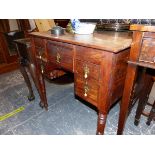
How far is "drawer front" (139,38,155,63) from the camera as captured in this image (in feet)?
2.56

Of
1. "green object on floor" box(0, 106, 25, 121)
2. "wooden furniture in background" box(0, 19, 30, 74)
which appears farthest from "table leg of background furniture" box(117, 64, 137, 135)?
"wooden furniture in background" box(0, 19, 30, 74)

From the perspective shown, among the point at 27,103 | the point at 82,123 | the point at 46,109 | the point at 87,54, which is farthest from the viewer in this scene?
the point at 27,103

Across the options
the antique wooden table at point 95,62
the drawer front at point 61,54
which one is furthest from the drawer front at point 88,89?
the drawer front at point 61,54

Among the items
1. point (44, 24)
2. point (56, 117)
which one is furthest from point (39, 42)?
point (56, 117)

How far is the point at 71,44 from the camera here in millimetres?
1021

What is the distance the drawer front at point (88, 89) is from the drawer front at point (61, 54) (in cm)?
12

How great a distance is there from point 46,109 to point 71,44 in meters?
0.98

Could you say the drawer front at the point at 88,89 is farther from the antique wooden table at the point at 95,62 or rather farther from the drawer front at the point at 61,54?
the drawer front at the point at 61,54

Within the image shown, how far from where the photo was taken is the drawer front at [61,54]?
107 cm

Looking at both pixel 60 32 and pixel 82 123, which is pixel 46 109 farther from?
pixel 60 32

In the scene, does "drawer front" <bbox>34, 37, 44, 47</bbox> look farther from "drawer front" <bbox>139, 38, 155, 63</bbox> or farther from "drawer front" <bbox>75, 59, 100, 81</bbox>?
"drawer front" <bbox>139, 38, 155, 63</bbox>

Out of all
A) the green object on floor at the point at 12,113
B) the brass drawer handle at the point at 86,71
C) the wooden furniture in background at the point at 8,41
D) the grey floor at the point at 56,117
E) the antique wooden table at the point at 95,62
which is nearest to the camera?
the antique wooden table at the point at 95,62
